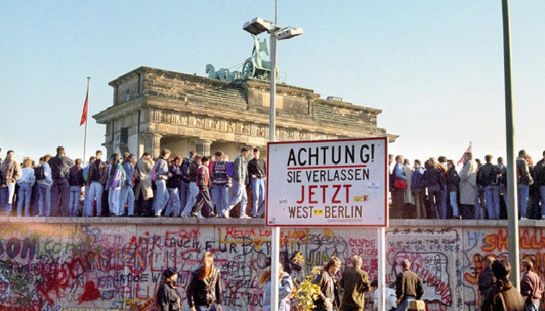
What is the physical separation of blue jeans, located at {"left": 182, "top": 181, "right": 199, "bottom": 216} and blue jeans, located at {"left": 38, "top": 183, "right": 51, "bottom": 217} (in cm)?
359

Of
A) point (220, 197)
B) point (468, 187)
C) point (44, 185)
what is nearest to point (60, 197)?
point (44, 185)

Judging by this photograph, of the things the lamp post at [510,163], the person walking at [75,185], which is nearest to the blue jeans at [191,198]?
the person walking at [75,185]

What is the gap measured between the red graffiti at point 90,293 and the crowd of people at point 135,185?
1.80m

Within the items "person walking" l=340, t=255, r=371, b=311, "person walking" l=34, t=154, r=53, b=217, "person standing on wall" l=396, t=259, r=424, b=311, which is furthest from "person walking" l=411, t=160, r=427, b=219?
"person walking" l=34, t=154, r=53, b=217

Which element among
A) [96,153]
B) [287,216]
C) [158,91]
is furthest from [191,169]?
[158,91]

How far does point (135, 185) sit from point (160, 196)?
82cm

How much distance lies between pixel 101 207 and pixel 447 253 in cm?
873

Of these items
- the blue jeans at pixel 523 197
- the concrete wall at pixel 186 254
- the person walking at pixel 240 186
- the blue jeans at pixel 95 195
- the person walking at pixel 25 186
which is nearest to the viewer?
the concrete wall at pixel 186 254

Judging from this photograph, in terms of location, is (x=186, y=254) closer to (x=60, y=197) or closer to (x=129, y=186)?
(x=129, y=186)

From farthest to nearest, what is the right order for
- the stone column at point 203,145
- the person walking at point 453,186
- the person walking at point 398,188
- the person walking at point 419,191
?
the stone column at point 203,145
the person walking at point 398,188
the person walking at point 419,191
the person walking at point 453,186

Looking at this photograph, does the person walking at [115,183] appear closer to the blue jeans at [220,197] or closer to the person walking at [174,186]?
the person walking at [174,186]

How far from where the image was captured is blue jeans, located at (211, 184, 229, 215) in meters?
18.0

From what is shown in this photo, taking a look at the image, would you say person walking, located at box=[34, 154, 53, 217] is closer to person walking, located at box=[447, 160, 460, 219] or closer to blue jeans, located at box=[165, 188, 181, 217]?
blue jeans, located at box=[165, 188, 181, 217]

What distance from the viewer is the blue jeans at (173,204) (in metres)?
18.3
